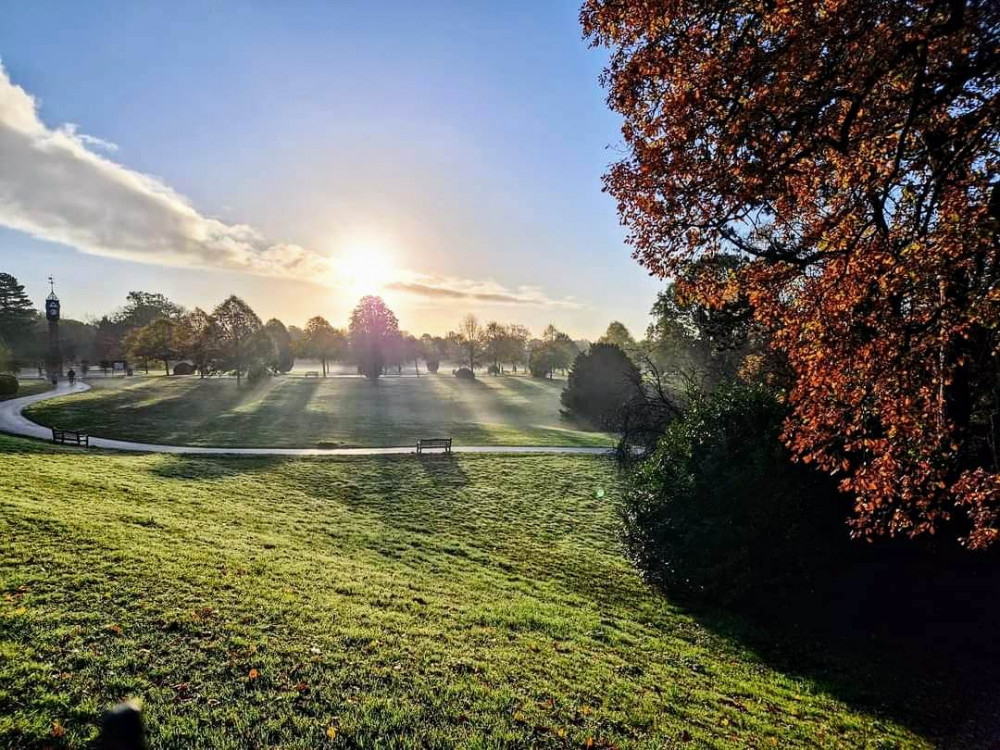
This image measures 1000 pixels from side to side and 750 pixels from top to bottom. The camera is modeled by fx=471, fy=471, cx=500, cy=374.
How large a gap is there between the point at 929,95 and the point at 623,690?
8.23 m

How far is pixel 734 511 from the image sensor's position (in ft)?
31.5

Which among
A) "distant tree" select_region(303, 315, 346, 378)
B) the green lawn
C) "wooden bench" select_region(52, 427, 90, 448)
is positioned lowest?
"wooden bench" select_region(52, 427, 90, 448)

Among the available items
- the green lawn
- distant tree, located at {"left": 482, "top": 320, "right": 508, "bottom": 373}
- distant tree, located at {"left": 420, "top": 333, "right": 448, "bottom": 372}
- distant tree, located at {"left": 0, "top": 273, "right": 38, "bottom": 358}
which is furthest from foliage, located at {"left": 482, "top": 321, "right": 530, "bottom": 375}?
distant tree, located at {"left": 0, "top": 273, "right": 38, "bottom": 358}

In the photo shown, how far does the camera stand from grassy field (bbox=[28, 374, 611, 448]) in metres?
27.0

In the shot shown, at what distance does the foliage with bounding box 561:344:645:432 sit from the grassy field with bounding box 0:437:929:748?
23894 mm

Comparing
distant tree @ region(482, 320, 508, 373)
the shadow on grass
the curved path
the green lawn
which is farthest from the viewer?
distant tree @ region(482, 320, 508, 373)

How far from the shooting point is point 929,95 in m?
5.55

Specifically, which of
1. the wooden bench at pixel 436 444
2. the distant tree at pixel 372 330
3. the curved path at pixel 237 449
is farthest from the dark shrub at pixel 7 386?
the wooden bench at pixel 436 444

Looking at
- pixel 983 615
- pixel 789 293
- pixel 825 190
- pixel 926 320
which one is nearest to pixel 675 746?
pixel 926 320

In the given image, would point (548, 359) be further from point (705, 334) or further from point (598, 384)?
point (705, 334)

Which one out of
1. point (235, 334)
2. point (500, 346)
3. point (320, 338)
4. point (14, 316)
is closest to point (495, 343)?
point (500, 346)

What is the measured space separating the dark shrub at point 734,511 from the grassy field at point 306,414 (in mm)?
17307

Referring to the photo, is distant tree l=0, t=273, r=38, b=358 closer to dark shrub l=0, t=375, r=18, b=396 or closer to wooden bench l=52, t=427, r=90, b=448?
dark shrub l=0, t=375, r=18, b=396

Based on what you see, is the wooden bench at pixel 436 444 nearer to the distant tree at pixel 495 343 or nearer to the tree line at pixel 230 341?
the tree line at pixel 230 341
